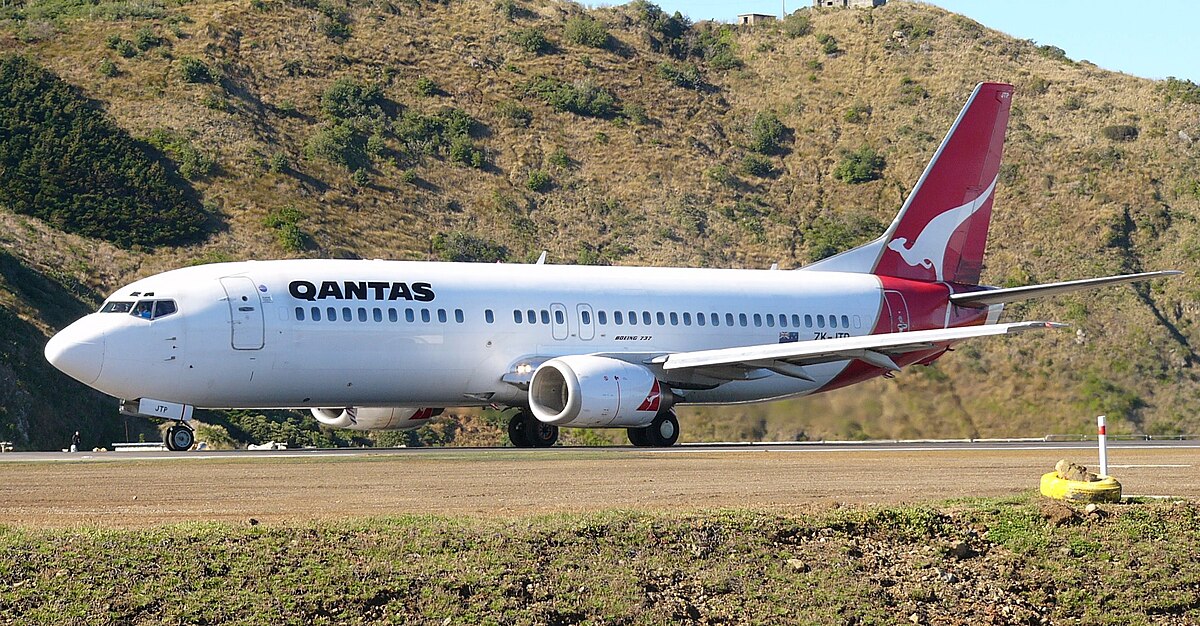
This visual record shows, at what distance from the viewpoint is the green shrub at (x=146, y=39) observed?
2970 inches

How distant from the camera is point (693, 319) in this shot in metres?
35.8

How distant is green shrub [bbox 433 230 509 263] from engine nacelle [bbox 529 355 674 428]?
110ft

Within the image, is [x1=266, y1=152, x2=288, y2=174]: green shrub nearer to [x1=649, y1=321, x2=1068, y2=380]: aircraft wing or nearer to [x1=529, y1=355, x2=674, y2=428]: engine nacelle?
[x1=649, y1=321, x2=1068, y2=380]: aircraft wing

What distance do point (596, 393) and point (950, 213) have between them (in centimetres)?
1389

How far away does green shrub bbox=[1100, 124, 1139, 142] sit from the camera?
276ft

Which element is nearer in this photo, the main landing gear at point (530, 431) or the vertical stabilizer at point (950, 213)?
the main landing gear at point (530, 431)

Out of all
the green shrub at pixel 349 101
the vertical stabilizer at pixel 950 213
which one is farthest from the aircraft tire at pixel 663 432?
the green shrub at pixel 349 101

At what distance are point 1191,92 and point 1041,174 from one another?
14.4 meters

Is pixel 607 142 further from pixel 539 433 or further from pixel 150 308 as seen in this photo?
pixel 150 308

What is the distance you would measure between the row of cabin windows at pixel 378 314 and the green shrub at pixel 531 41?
56001mm

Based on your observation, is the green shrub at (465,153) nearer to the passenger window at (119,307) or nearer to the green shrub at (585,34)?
the green shrub at (585,34)

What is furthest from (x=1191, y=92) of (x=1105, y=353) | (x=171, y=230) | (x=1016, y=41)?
(x=171, y=230)

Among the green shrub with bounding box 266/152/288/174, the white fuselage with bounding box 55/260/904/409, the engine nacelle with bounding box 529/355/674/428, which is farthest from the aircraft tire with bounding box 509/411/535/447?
the green shrub with bounding box 266/152/288/174

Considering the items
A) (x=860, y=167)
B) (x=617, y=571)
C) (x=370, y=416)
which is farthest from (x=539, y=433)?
(x=860, y=167)
